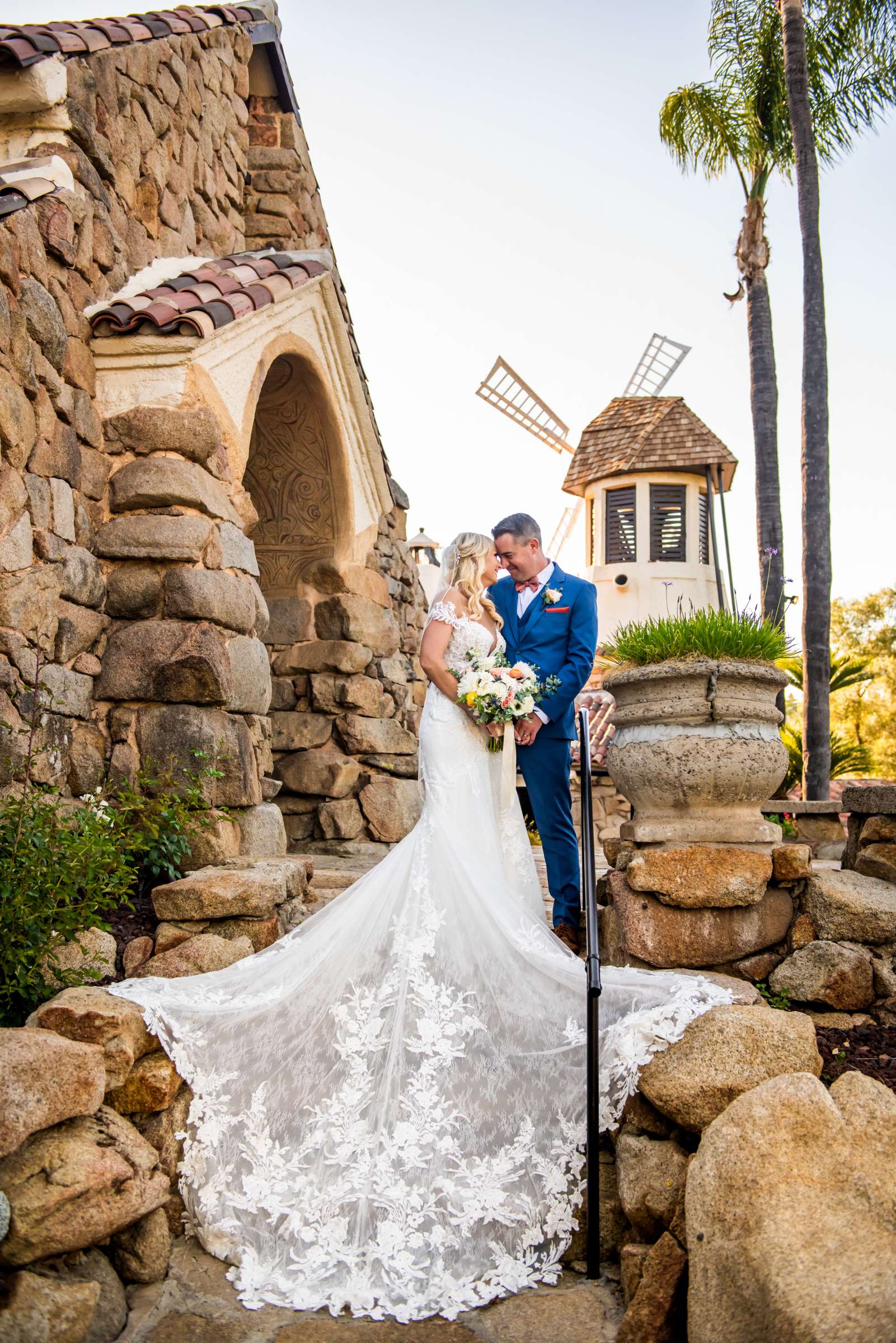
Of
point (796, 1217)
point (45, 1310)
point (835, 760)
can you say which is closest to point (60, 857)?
point (45, 1310)

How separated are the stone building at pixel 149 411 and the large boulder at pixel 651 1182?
2.22 m

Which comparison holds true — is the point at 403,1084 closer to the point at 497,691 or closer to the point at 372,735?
the point at 497,691

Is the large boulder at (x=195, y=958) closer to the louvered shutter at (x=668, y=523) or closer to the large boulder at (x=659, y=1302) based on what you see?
the large boulder at (x=659, y=1302)

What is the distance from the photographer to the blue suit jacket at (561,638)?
4465mm

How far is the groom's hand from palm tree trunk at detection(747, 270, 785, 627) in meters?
7.15

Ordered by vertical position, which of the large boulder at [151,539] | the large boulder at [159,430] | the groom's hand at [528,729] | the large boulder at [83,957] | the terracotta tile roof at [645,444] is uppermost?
the terracotta tile roof at [645,444]

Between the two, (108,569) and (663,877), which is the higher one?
(108,569)

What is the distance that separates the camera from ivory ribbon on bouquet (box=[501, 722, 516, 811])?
14.4ft

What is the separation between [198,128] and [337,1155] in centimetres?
615

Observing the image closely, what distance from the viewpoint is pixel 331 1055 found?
3328 mm

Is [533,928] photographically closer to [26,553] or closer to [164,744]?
[164,744]

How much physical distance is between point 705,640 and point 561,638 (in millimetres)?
757

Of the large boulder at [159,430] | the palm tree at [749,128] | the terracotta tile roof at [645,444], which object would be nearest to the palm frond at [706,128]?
the palm tree at [749,128]

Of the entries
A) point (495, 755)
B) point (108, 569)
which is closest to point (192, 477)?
point (108, 569)
